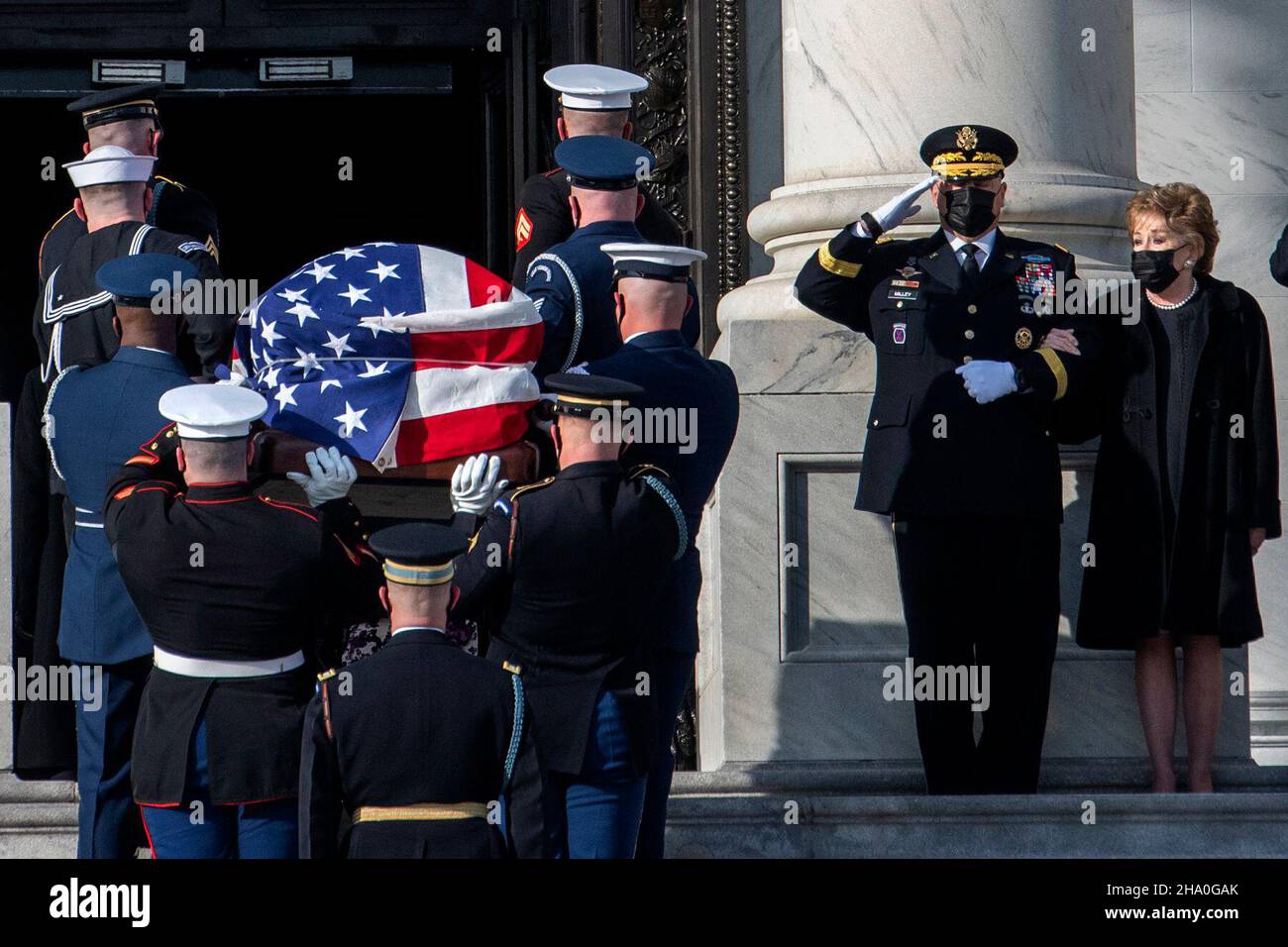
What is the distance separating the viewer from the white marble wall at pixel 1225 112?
35.9 ft

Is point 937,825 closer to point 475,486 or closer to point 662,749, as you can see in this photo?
point 662,749

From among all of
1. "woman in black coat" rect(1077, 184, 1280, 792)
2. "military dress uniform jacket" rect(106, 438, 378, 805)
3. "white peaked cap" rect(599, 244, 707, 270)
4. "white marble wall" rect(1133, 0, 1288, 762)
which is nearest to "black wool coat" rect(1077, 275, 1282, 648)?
"woman in black coat" rect(1077, 184, 1280, 792)

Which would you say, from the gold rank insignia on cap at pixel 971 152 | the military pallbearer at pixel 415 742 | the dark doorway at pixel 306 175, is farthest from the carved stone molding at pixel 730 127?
the military pallbearer at pixel 415 742

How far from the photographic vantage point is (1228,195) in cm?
1096

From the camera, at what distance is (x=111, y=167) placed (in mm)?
8164

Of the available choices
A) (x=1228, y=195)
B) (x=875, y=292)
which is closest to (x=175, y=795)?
(x=875, y=292)

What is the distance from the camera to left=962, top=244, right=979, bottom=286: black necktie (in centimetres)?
834

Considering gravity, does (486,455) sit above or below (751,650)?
above

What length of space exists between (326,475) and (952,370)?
7.50 feet

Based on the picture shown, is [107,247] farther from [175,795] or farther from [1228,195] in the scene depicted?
[1228,195]

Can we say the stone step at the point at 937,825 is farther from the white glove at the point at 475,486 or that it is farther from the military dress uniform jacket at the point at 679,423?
the white glove at the point at 475,486

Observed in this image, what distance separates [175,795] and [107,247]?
7.01 ft

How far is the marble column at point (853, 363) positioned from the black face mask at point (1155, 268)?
2.64ft

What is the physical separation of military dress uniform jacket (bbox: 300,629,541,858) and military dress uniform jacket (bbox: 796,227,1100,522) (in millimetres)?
2287
